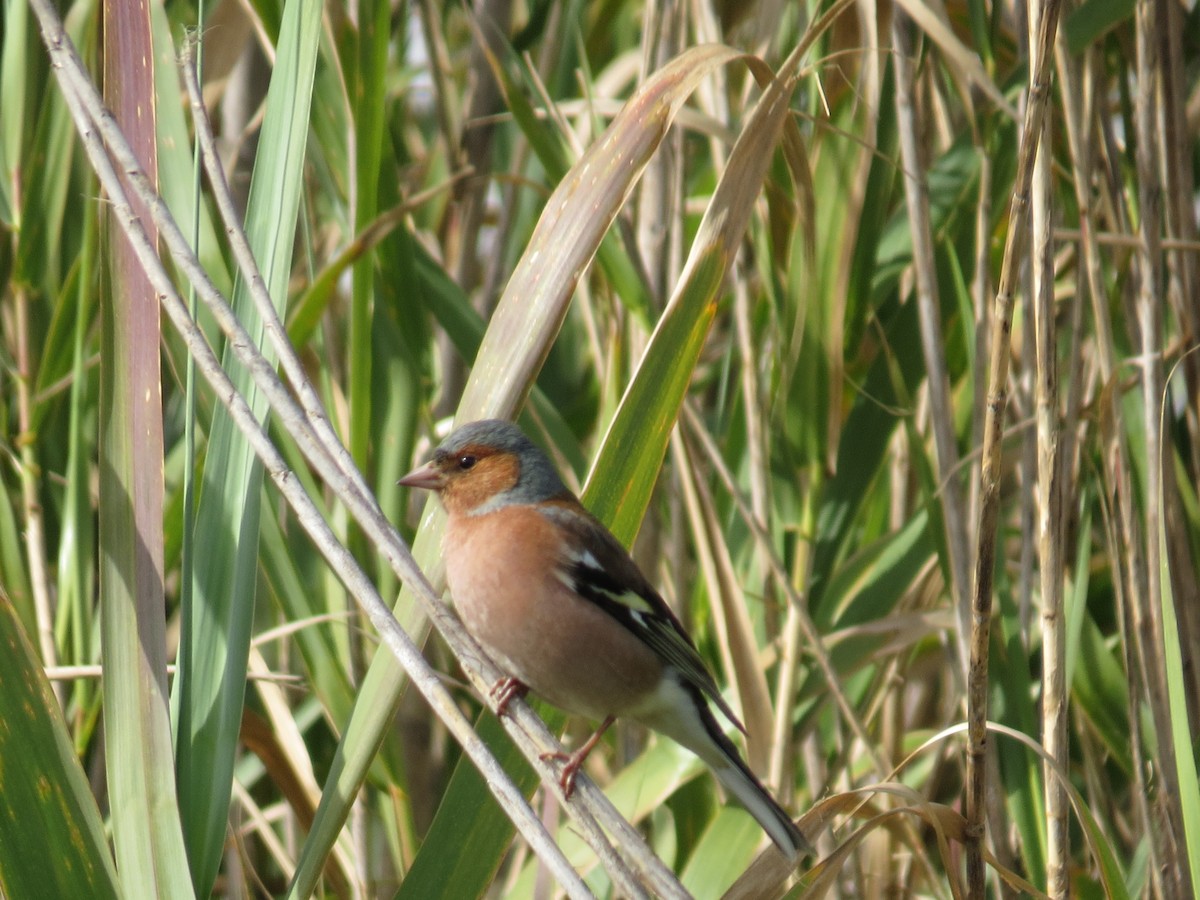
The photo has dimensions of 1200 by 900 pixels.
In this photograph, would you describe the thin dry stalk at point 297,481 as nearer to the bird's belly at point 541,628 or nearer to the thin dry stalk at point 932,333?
the bird's belly at point 541,628

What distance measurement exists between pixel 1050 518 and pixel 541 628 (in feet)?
3.17

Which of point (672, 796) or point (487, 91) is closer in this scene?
point (672, 796)

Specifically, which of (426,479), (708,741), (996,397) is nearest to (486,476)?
(426,479)

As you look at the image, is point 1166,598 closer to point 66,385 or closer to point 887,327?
point 887,327

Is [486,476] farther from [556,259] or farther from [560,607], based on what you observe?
[556,259]

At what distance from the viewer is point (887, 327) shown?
2889 millimetres

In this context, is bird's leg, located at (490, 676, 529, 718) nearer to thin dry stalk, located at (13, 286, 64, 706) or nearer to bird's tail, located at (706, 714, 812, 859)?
bird's tail, located at (706, 714, 812, 859)

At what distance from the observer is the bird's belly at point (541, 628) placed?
2.25m

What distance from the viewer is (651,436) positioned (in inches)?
74.9

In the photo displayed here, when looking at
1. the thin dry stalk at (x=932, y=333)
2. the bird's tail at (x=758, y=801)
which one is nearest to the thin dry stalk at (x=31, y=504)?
the bird's tail at (x=758, y=801)

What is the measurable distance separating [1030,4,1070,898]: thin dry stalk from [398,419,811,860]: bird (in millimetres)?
519

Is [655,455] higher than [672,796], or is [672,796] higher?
[655,455]

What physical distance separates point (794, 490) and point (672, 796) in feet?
2.51

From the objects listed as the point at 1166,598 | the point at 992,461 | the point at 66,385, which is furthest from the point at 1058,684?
the point at 66,385
